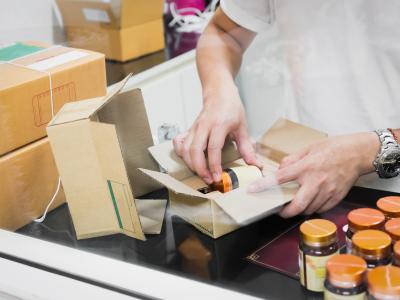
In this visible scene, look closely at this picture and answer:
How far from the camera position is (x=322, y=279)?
72 centimetres

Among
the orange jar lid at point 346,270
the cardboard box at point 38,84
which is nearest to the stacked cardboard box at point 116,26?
the cardboard box at point 38,84

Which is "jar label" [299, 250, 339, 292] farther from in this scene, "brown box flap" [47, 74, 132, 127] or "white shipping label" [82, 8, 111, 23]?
"white shipping label" [82, 8, 111, 23]

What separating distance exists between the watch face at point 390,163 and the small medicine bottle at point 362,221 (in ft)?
0.51

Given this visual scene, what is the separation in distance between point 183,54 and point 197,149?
698mm

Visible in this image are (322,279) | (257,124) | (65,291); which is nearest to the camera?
(322,279)

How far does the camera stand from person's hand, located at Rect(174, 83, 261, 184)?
1.02 meters

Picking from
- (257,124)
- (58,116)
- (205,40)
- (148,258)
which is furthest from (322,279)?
(205,40)

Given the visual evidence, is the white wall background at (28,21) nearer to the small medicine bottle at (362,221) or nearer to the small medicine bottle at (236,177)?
the small medicine bottle at (236,177)

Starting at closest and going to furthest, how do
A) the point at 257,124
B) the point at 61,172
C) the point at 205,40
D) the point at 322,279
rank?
1. the point at 322,279
2. the point at 61,172
3. the point at 257,124
4. the point at 205,40

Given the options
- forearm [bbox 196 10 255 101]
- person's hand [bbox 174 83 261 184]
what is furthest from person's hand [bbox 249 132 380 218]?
forearm [bbox 196 10 255 101]

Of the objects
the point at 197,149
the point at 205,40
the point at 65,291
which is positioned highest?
the point at 205,40

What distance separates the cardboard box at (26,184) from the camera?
105 centimetres

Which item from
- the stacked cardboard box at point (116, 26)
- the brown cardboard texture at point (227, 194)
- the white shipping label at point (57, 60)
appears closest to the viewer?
the brown cardboard texture at point (227, 194)

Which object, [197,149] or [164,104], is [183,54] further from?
[197,149]
